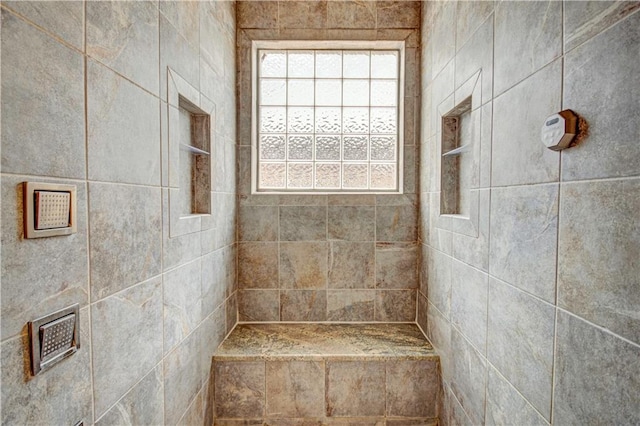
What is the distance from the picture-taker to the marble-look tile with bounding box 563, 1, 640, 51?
2.46 feet

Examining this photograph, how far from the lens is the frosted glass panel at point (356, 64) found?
2.65m

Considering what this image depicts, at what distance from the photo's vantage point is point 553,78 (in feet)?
3.19

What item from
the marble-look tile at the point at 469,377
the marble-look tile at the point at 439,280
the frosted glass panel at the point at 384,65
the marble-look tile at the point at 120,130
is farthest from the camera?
the frosted glass panel at the point at 384,65

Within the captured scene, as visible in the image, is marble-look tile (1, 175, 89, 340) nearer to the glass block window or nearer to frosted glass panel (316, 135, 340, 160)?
the glass block window

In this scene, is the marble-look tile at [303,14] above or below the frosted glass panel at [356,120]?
above

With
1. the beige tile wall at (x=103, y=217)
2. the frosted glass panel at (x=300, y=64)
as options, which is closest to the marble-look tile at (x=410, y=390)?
the beige tile wall at (x=103, y=217)

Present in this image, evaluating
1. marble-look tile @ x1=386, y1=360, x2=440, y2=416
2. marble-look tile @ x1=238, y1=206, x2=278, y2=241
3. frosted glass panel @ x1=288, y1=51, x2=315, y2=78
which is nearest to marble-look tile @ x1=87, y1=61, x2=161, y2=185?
marble-look tile @ x1=238, y1=206, x2=278, y2=241

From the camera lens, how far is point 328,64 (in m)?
2.66

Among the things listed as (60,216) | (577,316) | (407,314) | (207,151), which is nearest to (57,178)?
(60,216)

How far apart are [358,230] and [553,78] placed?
1.73 meters

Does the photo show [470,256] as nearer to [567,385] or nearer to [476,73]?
[567,385]

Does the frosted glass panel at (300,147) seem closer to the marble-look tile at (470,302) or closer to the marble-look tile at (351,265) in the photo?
the marble-look tile at (351,265)

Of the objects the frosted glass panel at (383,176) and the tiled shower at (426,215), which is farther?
the frosted glass panel at (383,176)

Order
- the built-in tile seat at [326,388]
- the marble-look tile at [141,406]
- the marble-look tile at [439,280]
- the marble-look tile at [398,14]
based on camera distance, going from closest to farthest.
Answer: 1. the marble-look tile at [141,406]
2. the marble-look tile at [439,280]
3. the built-in tile seat at [326,388]
4. the marble-look tile at [398,14]
